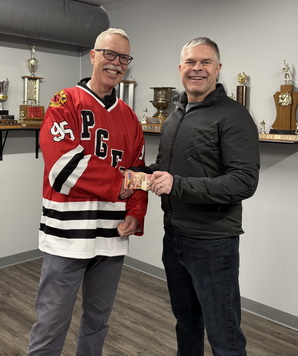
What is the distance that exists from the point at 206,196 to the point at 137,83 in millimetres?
2422

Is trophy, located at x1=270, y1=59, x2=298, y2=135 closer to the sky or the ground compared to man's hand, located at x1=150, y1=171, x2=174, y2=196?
closer to the sky

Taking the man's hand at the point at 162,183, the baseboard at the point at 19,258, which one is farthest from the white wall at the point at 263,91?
the baseboard at the point at 19,258

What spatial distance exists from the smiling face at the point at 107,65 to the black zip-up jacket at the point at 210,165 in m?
0.32

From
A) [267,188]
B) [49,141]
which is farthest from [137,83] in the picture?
[49,141]

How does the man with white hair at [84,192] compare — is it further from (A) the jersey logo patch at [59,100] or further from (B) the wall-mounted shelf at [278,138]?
(B) the wall-mounted shelf at [278,138]

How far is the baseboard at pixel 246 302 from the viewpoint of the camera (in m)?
3.05

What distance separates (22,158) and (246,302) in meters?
2.42

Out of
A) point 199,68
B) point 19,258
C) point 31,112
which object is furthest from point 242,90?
point 19,258

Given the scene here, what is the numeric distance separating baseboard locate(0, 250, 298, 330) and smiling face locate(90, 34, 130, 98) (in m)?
2.12

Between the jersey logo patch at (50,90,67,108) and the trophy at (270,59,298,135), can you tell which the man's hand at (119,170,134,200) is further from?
the trophy at (270,59,298,135)

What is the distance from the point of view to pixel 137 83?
12.9 feet

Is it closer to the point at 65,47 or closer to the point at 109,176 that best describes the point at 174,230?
the point at 109,176

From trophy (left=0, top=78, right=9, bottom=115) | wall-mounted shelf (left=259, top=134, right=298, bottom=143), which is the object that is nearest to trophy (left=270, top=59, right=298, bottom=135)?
wall-mounted shelf (left=259, top=134, right=298, bottom=143)

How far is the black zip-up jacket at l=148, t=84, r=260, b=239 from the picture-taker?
5.65ft
